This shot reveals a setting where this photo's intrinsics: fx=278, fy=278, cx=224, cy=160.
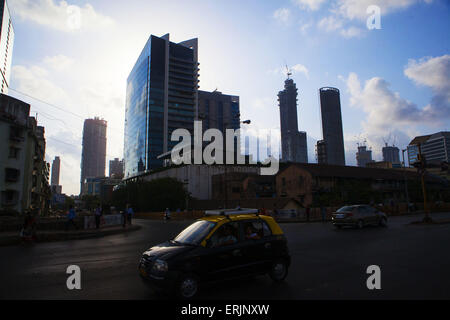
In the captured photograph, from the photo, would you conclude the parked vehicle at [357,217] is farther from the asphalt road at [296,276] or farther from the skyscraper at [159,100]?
the skyscraper at [159,100]

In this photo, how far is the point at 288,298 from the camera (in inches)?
213

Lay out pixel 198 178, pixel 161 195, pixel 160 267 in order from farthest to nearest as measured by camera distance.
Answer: pixel 198 178 < pixel 161 195 < pixel 160 267

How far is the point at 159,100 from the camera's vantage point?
118m

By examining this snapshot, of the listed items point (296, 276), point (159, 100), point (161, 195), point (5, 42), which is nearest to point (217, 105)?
point (159, 100)

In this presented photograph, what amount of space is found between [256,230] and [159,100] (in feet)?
388

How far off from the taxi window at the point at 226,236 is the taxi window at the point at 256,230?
26 centimetres

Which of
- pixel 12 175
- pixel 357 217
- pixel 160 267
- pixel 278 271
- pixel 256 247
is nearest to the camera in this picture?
pixel 160 267

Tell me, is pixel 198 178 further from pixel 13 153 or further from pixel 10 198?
pixel 13 153

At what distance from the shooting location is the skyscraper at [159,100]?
116 metres

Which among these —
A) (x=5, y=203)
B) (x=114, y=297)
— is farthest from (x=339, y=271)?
(x=5, y=203)

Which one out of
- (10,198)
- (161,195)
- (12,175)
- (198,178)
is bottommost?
(10,198)

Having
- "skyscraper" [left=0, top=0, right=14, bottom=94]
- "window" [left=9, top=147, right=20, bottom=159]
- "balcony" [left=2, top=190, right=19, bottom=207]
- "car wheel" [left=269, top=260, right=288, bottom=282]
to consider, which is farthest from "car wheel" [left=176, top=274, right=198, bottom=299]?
"skyscraper" [left=0, top=0, right=14, bottom=94]

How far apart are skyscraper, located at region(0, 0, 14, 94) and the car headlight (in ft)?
347

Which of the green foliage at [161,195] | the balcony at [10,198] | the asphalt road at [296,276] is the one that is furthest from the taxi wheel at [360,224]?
the green foliage at [161,195]
